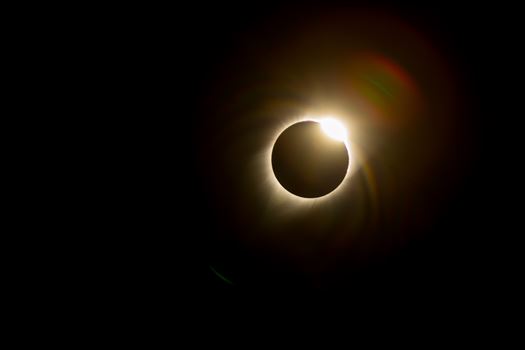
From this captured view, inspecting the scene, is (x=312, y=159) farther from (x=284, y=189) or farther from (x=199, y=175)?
(x=199, y=175)

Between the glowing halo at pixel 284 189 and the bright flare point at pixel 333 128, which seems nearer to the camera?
the bright flare point at pixel 333 128

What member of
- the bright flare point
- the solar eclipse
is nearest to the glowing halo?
the bright flare point

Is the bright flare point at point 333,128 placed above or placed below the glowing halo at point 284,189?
above

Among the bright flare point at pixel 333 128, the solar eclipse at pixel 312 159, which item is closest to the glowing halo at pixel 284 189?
the bright flare point at pixel 333 128

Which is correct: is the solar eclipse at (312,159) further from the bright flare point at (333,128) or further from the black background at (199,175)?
the black background at (199,175)

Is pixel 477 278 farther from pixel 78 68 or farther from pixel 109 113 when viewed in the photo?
pixel 78 68

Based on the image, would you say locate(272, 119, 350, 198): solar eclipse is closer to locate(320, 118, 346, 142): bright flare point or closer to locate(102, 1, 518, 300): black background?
locate(320, 118, 346, 142): bright flare point

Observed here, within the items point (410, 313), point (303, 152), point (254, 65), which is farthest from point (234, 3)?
point (410, 313)
